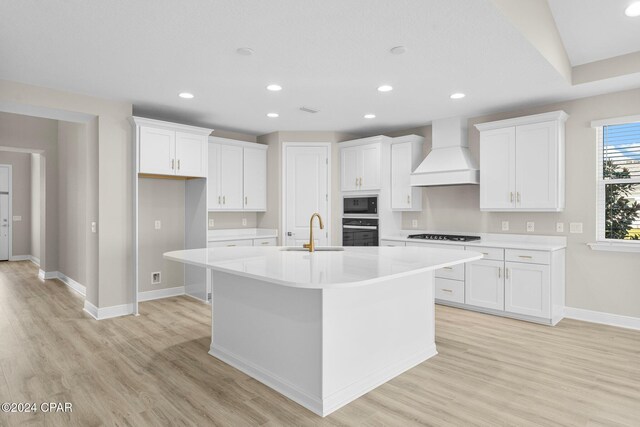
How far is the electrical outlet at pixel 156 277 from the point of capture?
5219mm

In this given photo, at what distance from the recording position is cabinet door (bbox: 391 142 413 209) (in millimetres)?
5438

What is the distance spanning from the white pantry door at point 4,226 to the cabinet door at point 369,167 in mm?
8279

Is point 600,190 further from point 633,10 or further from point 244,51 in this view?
point 244,51

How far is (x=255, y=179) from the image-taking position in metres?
5.96

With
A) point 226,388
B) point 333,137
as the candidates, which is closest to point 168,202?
point 333,137

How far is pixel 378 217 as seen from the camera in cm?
557

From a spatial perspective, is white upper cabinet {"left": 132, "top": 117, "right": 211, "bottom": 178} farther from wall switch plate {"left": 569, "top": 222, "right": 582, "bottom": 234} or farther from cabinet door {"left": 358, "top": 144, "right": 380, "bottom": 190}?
wall switch plate {"left": 569, "top": 222, "right": 582, "bottom": 234}

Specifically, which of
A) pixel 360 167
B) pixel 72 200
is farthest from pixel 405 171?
pixel 72 200

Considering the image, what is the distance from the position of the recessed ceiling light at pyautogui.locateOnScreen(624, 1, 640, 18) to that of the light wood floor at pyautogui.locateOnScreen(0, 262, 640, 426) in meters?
2.79

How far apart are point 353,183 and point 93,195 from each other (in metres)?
3.41

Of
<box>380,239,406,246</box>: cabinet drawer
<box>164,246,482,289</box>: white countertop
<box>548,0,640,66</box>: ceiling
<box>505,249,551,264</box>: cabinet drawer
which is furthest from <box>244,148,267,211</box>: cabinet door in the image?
<box>548,0,640,66</box>: ceiling

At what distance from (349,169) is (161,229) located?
283 centimetres

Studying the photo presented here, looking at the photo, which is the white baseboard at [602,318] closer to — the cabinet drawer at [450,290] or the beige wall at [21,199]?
the cabinet drawer at [450,290]

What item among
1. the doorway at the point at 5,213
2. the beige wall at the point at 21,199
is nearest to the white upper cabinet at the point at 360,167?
the beige wall at the point at 21,199
